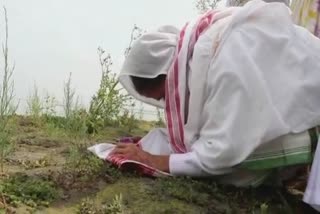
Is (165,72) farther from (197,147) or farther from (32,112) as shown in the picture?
(32,112)

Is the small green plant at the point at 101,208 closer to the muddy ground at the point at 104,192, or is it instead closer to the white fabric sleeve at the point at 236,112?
the muddy ground at the point at 104,192

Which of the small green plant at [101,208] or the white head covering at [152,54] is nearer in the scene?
the small green plant at [101,208]

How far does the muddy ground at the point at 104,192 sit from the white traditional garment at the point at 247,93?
105 mm

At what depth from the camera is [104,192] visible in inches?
86.8

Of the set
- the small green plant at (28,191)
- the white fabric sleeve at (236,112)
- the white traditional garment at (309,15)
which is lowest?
the small green plant at (28,191)

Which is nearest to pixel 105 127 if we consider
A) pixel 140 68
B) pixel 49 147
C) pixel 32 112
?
pixel 32 112

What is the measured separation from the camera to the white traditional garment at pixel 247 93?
2275mm

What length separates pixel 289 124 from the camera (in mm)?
2354

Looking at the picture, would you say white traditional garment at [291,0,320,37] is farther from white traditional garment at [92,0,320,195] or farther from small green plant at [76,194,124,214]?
small green plant at [76,194,124,214]

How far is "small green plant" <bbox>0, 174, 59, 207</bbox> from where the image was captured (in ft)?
6.60

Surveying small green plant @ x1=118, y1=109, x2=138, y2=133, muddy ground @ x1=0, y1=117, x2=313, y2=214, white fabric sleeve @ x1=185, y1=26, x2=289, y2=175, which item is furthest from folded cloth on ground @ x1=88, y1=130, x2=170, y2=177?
small green plant @ x1=118, y1=109, x2=138, y2=133

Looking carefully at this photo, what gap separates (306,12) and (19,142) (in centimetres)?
151

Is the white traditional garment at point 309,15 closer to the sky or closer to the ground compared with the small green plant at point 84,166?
closer to the sky

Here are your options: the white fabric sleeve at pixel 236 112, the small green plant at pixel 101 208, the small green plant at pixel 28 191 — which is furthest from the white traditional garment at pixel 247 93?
the small green plant at pixel 28 191
